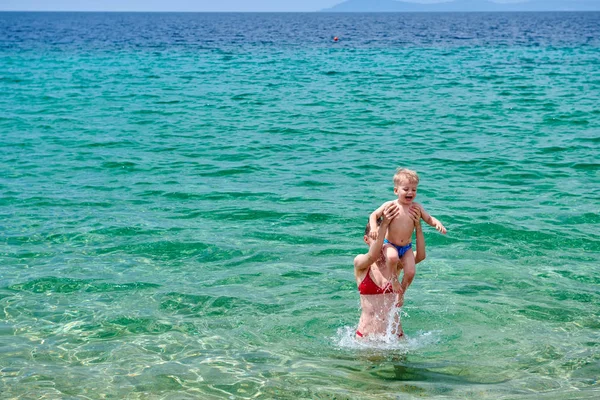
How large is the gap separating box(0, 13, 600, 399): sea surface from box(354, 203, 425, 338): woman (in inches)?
9.4

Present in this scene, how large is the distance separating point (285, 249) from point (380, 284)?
A: 413 centimetres

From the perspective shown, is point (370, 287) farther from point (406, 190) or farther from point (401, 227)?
point (406, 190)

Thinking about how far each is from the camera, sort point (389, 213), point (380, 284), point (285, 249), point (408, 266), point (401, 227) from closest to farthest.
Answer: point (389, 213) → point (401, 227) → point (408, 266) → point (380, 284) → point (285, 249)

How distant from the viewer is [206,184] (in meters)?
14.9

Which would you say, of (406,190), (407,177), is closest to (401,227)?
(406,190)

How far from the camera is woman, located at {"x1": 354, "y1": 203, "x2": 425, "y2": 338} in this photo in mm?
6449

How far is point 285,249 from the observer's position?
10.9 m

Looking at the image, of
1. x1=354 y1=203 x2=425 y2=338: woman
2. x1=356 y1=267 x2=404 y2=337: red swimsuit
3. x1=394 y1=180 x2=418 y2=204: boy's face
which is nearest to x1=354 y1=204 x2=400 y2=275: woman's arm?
x1=354 y1=203 x2=425 y2=338: woman

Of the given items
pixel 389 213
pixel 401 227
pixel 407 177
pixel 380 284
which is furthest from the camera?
pixel 380 284

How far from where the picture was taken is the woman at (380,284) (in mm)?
6449

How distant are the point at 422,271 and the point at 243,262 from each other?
8.62 feet

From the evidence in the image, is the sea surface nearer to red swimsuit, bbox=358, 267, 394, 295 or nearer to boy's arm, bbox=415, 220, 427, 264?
red swimsuit, bbox=358, 267, 394, 295

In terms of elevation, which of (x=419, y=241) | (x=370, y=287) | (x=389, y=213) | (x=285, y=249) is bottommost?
(x=285, y=249)

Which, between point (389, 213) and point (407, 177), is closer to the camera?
point (407, 177)
